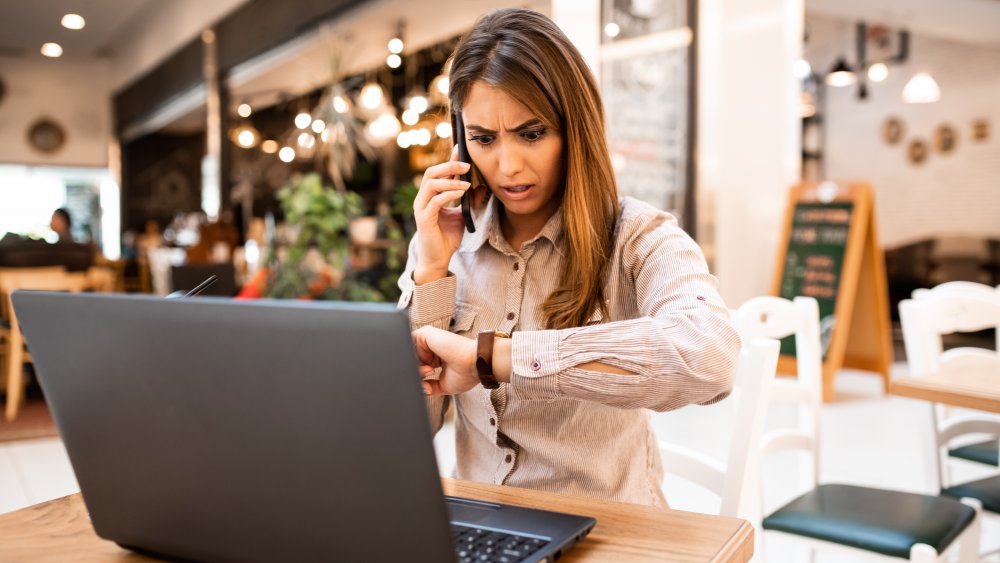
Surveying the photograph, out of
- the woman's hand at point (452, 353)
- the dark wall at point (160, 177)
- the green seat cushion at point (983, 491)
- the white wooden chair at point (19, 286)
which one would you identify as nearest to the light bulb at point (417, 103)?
the white wooden chair at point (19, 286)

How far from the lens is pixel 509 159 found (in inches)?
44.1

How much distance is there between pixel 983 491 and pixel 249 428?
2005 mm

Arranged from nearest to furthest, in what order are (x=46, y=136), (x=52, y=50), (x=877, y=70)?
(x=877, y=70), (x=52, y=50), (x=46, y=136)

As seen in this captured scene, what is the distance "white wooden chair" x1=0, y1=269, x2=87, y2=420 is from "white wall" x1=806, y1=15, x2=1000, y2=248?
8360mm

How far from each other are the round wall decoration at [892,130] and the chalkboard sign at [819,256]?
19.3ft

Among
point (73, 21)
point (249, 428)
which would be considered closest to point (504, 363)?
point (249, 428)

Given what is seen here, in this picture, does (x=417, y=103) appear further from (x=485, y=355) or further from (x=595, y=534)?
(x=595, y=534)

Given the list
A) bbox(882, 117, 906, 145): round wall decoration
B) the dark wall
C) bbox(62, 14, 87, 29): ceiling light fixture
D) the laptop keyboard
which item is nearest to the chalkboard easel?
the laptop keyboard

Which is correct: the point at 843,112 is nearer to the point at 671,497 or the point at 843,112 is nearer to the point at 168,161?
the point at 671,497

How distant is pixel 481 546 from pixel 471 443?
521 millimetres

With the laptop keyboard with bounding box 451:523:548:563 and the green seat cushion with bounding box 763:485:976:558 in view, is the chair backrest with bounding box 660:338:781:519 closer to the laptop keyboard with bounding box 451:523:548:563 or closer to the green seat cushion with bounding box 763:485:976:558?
the green seat cushion with bounding box 763:485:976:558

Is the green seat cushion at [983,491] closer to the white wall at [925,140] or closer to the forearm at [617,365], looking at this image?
the forearm at [617,365]

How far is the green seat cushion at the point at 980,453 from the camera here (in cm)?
224

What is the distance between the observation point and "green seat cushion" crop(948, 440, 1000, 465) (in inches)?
88.1
